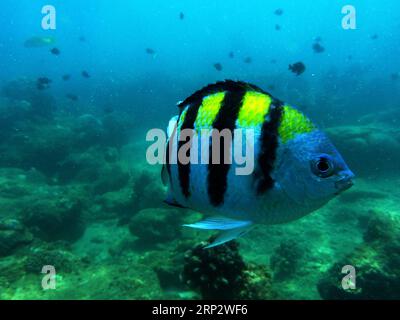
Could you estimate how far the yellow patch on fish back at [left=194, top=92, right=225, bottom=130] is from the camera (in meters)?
1.38

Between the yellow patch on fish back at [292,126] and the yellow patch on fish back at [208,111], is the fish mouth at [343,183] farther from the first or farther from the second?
the yellow patch on fish back at [208,111]

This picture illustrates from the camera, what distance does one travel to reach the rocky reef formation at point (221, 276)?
436cm

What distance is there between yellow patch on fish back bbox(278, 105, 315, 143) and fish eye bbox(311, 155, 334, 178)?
0.15 m

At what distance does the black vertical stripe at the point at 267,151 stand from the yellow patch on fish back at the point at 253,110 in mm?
31

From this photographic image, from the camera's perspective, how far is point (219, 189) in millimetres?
1305

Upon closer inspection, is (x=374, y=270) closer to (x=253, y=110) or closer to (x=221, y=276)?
(x=221, y=276)

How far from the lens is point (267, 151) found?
1275mm

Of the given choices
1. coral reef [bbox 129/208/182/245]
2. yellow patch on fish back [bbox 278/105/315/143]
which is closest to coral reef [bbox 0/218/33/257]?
coral reef [bbox 129/208/182/245]

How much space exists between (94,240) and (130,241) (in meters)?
1.28

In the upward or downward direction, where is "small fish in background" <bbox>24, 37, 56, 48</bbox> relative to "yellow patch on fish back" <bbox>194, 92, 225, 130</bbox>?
upward

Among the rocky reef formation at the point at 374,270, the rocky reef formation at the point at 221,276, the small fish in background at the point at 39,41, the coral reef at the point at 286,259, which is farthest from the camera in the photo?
the small fish in background at the point at 39,41

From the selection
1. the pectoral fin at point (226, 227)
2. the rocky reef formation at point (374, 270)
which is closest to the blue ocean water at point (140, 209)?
the rocky reef formation at point (374, 270)

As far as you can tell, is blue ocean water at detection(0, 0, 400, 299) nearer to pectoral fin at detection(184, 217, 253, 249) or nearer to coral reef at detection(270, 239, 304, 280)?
coral reef at detection(270, 239, 304, 280)
